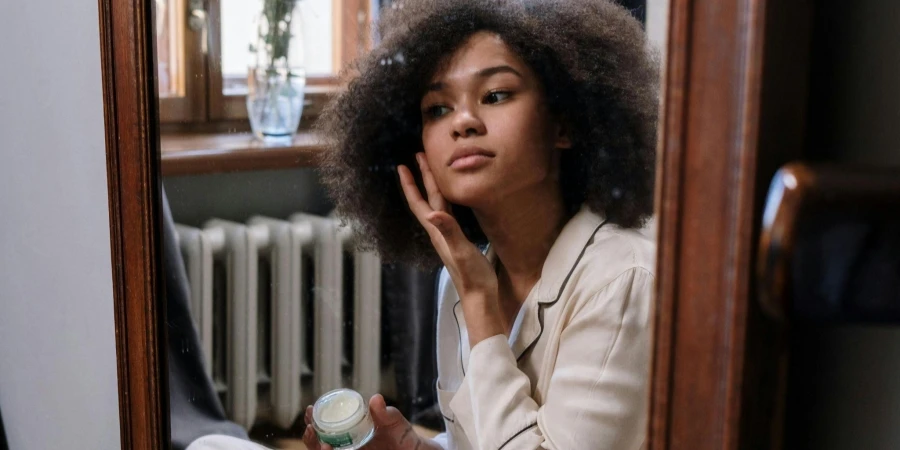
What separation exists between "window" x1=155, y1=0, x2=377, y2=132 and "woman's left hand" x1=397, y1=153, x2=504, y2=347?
13cm

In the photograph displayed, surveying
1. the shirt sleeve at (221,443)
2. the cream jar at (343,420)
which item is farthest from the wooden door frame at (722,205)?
the shirt sleeve at (221,443)

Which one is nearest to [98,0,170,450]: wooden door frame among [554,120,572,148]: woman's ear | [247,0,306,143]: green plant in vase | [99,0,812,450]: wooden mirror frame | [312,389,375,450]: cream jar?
[247,0,306,143]: green plant in vase

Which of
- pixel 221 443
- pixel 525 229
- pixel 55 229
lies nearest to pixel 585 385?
pixel 525 229

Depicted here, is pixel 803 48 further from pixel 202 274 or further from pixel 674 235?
pixel 202 274

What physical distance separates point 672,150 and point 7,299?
48.2 inches

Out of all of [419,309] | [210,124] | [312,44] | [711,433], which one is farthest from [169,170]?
[711,433]

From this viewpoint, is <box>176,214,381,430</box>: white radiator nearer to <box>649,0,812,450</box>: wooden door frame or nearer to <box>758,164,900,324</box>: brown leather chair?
<box>649,0,812,450</box>: wooden door frame

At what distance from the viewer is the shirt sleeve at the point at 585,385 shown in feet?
1.90

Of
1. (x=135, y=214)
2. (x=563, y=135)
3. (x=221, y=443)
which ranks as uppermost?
(x=563, y=135)

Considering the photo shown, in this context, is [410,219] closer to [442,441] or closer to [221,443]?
[442,441]

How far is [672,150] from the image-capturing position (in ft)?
1.66

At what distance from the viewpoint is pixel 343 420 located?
83cm

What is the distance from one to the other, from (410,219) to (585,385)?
0.20 m

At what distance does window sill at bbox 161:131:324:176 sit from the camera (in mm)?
813
